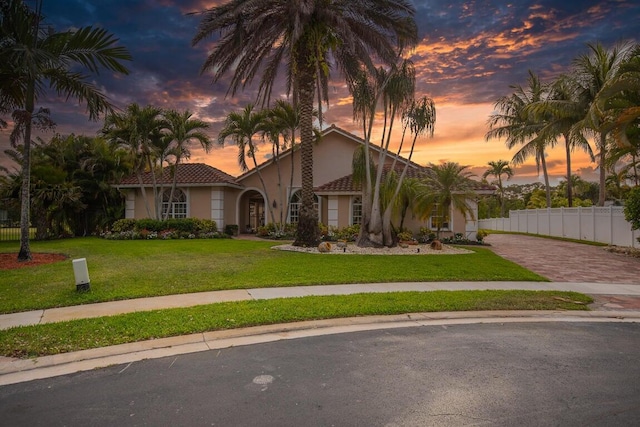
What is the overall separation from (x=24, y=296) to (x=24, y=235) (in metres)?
5.68

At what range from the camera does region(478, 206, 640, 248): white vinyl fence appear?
2055 centimetres

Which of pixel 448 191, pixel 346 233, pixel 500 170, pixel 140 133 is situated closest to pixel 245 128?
pixel 140 133

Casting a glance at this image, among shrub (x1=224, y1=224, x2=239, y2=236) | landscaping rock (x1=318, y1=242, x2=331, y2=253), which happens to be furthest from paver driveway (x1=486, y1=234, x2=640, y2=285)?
shrub (x1=224, y1=224, x2=239, y2=236)

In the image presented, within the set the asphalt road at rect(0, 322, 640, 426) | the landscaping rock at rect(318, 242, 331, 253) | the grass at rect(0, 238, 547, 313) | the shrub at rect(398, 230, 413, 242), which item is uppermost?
the shrub at rect(398, 230, 413, 242)

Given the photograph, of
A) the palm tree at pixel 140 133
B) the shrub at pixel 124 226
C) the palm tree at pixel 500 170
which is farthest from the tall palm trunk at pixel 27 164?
the palm tree at pixel 500 170

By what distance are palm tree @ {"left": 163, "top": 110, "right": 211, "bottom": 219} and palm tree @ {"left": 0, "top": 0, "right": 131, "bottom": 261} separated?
429 inches

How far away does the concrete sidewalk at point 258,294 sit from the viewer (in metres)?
7.04

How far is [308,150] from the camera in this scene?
17.5 metres

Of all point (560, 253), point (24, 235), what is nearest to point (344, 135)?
point (560, 253)

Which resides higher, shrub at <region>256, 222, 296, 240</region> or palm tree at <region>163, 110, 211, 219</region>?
palm tree at <region>163, 110, 211, 219</region>

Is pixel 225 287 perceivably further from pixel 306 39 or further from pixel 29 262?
pixel 306 39

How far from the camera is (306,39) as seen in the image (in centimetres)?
1648

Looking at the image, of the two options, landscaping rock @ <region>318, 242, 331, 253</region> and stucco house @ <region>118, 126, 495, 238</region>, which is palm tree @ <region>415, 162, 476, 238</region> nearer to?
landscaping rock @ <region>318, 242, 331, 253</region>

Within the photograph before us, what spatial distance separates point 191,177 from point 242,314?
21498mm
